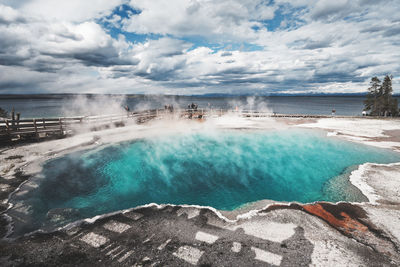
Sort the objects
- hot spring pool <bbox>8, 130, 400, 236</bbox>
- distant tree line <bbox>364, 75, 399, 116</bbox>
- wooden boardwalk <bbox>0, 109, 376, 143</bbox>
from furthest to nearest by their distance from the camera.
A: distant tree line <bbox>364, 75, 399, 116</bbox>
wooden boardwalk <bbox>0, 109, 376, 143</bbox>
hot spring pool <bbox>8, 130, 400, 236</bbox>

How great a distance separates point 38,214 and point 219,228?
7388 millimetres

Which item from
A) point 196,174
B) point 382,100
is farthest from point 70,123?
point 382,100

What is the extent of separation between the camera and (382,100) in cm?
5234

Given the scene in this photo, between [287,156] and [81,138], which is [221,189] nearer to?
[287,156]

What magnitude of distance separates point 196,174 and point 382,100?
6378 centimetres

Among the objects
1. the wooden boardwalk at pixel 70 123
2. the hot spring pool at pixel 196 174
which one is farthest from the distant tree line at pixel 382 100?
the hot spring pool at pixel 196 174

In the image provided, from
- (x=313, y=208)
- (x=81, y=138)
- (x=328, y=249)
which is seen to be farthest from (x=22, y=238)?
(x=81, y=138)

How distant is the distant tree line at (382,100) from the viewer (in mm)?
52222

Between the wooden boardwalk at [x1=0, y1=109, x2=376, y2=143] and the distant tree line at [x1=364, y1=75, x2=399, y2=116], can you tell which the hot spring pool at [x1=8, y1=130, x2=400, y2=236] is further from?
the distant tree line at [x1=364, y1=75, x2=399, y2=116]

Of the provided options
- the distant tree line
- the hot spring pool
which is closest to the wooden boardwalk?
the hot spring pool

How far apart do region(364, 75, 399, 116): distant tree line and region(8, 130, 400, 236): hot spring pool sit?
48.1 m

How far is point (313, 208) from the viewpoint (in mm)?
7887

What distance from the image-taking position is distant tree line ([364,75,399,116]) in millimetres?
52222

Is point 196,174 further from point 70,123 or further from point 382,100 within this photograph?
point 382,100
